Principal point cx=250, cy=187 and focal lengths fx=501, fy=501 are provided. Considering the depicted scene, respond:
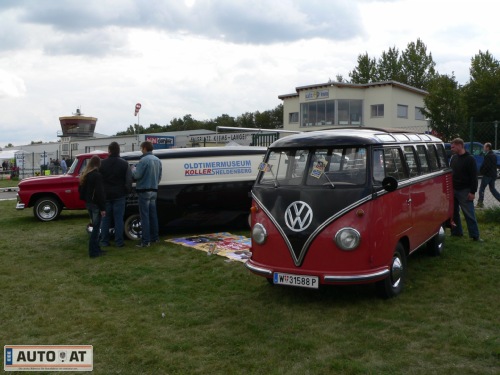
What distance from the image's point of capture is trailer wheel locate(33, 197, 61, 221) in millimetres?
13875

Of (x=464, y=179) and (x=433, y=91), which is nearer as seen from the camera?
(x=464, y=179)

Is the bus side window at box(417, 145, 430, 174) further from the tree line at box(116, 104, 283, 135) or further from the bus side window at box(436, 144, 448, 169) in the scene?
the tree line at box(116, 104, 283, 135)

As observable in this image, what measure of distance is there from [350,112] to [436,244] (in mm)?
37493

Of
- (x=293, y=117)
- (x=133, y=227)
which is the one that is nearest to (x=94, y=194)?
(x=133, y=227)

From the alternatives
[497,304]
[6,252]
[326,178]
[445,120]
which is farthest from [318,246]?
[445,120]

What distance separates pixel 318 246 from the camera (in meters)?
5.81

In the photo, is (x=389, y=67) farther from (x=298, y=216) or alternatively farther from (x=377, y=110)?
(x=298, y=216)

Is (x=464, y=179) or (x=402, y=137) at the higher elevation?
(x=402, y=137)

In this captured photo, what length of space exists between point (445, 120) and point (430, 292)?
3214 cm

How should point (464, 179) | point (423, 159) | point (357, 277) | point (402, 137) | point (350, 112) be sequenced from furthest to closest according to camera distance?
point (350, 112) → point (464, 179) → point (423, 159) → point (402, 137) → point (357, 277)

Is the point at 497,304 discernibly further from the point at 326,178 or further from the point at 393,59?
the point at 393,59

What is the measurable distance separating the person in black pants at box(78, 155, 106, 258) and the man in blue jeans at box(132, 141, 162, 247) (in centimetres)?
81

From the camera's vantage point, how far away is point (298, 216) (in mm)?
5957

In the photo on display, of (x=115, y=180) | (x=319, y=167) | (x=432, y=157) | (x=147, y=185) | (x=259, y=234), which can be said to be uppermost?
(x=432, y=157)
